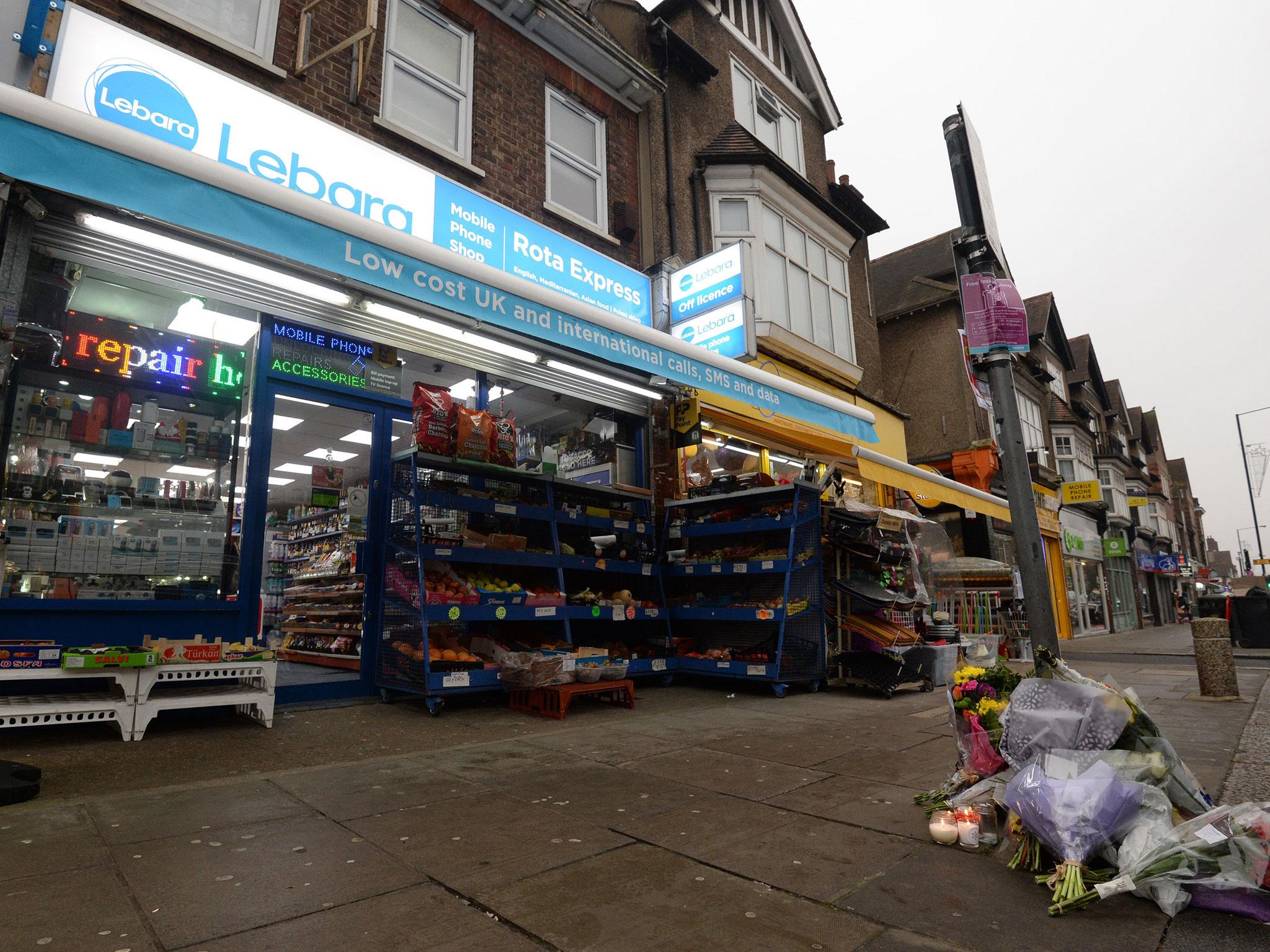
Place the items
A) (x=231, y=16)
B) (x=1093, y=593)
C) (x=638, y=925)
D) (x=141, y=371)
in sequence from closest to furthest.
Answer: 1. (x=638, y=925)
2. (x=141, y=371)
3. (x=231, y=16)
4. (x=1093, y=593)

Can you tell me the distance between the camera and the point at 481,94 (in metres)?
8.47

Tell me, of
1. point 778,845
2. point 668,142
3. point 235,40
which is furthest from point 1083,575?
point 235,40

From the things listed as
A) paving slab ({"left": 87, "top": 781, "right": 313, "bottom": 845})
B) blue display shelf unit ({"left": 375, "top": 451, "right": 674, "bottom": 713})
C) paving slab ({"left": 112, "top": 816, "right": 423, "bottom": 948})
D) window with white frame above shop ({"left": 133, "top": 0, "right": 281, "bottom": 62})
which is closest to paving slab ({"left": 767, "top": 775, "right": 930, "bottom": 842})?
paving slab ({"left": 112, "top": 816, "right": 423, "bottom": 948})

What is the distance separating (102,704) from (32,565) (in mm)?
1177

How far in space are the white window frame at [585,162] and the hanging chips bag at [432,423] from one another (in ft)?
12.7

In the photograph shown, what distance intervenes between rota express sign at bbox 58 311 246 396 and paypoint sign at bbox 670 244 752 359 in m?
5.00

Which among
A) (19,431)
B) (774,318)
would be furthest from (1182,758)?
(774,318)

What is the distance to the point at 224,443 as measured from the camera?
5.62m

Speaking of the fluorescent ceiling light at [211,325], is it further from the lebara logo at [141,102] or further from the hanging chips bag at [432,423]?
the hanging chips bag at [432,423]

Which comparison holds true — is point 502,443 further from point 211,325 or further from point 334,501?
point 211,325

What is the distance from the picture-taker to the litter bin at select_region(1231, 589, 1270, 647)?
12234 mm

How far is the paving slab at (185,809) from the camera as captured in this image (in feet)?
9.24

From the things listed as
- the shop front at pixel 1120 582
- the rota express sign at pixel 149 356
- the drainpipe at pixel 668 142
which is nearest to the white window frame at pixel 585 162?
the drainpipe at pixel 668 142

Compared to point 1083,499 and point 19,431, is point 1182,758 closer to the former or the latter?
point 19,431
